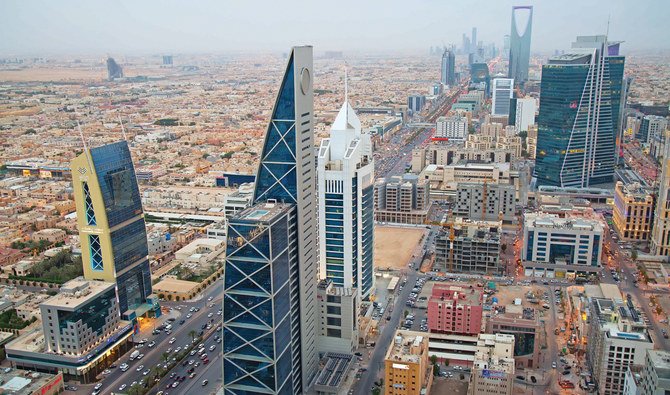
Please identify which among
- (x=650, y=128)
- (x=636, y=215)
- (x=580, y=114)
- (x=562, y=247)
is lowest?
(x=562, y=247)

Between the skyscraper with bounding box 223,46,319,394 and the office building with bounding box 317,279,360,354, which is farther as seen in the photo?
the office building with bounding box 317,279,360,354

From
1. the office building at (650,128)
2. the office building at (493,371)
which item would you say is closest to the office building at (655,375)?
the office building at (493,371)

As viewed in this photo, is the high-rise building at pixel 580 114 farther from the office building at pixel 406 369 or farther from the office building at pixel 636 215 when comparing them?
→ the office building at pixel 406 369

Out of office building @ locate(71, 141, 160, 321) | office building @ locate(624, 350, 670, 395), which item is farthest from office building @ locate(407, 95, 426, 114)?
office building @ locate(624, 350, 670, 395)

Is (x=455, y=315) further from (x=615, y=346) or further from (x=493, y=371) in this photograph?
(x=615, y=346)

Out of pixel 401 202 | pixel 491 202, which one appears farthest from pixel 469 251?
pixel 401 202

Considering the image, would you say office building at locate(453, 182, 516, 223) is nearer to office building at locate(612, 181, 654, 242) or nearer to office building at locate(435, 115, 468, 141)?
office building at locate(612, 181, 654, 242)
